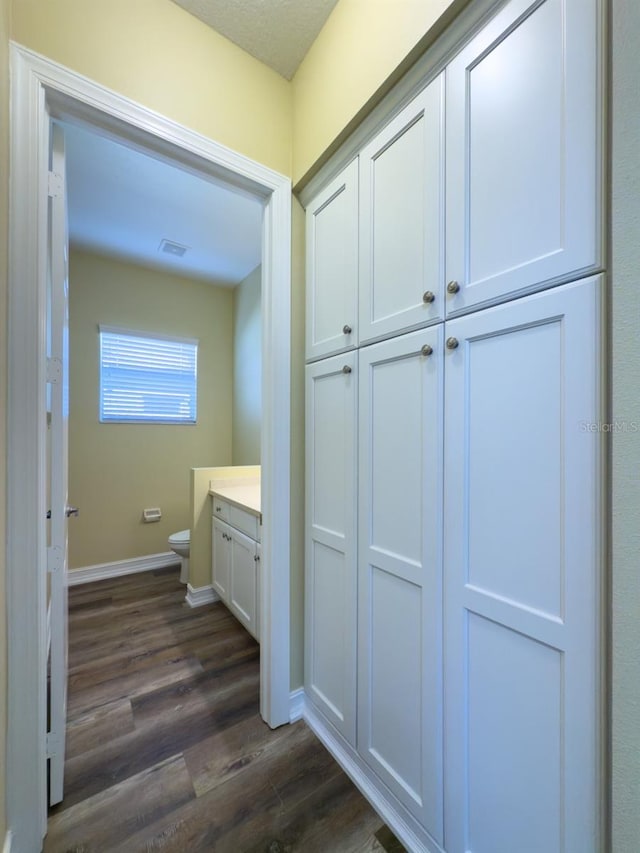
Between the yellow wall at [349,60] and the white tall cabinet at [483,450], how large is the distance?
0.12 m

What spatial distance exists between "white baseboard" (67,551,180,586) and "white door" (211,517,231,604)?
994mm

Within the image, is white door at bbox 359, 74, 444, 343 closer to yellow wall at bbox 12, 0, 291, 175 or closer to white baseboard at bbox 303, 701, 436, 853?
yellow wall at bbox 12, 0, 291, 175

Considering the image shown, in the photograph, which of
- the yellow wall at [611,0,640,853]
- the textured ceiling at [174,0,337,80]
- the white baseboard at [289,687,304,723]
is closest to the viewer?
the yellow wall at [611,0,640,853]

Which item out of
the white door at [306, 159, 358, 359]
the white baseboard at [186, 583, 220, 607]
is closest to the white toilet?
the white baseboard at [186, 583, 220, 607]

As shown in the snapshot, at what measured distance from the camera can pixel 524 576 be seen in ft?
2.48

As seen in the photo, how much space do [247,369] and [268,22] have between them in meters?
2.40

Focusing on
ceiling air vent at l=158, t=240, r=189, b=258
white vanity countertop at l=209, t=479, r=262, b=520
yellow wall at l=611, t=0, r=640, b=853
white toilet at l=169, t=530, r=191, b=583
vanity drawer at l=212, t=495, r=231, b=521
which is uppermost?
ceiling air vent at l=158, t=240, r=189, b=258

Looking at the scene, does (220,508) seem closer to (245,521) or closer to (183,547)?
(245,521)

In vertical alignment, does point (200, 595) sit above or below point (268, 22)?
below

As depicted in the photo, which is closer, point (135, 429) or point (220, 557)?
point (220, 557)

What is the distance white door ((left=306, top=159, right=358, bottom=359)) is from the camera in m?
1.26

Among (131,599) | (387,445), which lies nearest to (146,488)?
(131,599)

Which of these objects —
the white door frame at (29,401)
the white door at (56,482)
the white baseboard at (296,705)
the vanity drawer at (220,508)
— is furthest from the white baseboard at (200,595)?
the white door frame at (29,401)

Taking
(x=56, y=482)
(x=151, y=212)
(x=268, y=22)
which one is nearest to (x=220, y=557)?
(x=56, y=482)
